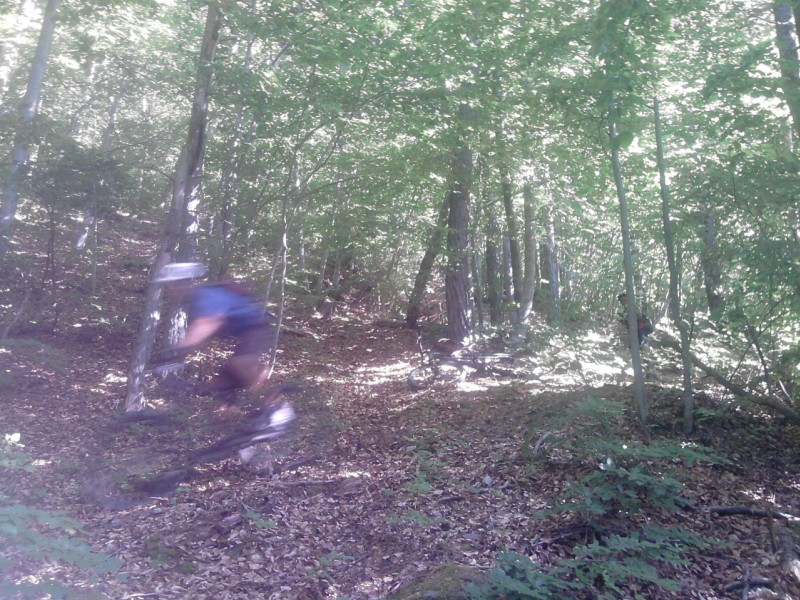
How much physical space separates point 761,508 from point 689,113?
16.1 feet

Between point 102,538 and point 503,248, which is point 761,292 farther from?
point 503,248

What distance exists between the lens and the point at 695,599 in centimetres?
474

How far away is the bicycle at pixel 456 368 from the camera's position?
12.0 m

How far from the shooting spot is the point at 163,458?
888cm

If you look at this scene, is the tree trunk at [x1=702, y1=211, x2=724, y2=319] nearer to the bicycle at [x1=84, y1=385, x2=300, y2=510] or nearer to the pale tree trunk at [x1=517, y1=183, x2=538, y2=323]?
the bicycle at [x1=84, y1=385, x2=300, y2=510]

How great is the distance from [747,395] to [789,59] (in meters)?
3.98

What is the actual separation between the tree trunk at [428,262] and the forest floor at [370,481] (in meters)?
3.57

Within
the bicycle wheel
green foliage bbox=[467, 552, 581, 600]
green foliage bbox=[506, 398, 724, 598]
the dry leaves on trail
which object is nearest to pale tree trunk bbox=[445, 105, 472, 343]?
the bicycle wheel

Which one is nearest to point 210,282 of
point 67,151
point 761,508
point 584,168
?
point 67,151

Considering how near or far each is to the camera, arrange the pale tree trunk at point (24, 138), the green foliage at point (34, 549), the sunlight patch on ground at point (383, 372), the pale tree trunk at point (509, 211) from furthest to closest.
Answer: the sunlight patch on ground at point (383, 372) < the pale tree trunk at point (509, 211) < the pale tree trunk at point (24, 138) < the green foliage at point (34, 549)

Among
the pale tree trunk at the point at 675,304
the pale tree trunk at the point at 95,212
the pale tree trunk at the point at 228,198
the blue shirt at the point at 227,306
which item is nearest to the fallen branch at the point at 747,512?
the pale tree trunk at the point at 675,304

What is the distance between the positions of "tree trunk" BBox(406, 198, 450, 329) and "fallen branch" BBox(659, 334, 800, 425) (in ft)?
21.9

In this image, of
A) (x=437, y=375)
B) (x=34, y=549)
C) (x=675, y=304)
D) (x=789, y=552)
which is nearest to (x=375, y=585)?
(x=34, y=549)

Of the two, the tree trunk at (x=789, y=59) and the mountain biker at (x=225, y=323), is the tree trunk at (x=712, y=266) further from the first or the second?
the mountain biker at (x=225, y=323)
